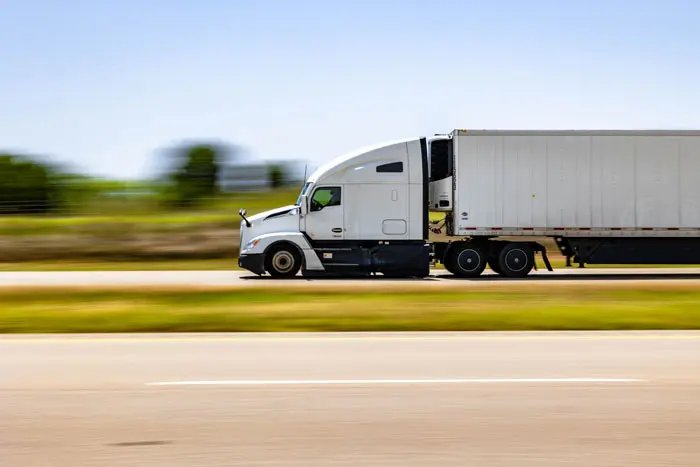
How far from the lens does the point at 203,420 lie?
5820 mm

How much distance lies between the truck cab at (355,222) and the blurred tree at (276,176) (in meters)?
21.1

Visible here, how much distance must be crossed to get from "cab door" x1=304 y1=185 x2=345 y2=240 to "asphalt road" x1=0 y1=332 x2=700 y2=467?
499 inches

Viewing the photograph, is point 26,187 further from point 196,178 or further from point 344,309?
point 344,309

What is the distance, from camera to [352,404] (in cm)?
627

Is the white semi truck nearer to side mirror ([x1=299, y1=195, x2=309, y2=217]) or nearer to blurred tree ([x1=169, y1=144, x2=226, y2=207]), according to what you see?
side mirror ([x1=299, y1=195, x2=309, y2=217])

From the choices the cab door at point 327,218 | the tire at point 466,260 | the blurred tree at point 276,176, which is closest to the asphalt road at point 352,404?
the cab door at point 327,218

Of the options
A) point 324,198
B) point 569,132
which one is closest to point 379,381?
point 324,198

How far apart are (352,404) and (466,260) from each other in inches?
667

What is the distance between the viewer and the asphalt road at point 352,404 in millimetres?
5098

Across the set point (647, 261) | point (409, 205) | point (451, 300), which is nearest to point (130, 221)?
point (409, 205)

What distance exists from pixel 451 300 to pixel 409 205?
7.41 meters

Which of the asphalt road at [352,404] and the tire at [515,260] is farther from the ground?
the tire at [515,260]

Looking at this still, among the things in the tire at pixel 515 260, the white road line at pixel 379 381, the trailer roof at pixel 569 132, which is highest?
the trailer roof at pixel 569 132

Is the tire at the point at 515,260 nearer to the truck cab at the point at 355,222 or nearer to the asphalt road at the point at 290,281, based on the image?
the asphalt road at the point at 290,281
